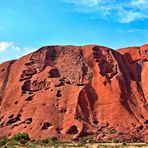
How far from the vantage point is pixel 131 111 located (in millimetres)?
105250

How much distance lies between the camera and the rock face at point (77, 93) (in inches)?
3824

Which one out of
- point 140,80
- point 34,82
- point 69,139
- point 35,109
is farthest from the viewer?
point 140,80

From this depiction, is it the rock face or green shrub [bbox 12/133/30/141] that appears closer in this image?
green shrub [bbox 12/133/30/141]

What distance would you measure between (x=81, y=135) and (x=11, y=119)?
2012cm

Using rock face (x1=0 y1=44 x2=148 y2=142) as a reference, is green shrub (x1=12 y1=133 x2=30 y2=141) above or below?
below

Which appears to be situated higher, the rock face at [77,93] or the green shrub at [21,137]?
the rock face at [77,93]

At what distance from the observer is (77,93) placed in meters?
107

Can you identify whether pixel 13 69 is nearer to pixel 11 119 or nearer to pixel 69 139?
pixel 11 119

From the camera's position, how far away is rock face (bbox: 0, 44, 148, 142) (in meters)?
97.1

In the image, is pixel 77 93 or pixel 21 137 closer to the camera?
pixel 21 137

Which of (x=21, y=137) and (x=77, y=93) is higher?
(x=77, y=93)

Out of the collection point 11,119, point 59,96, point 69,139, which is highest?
point 59,96

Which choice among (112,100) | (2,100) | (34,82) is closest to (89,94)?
(112,100)

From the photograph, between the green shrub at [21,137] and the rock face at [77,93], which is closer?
the green shrub at [21,137]
